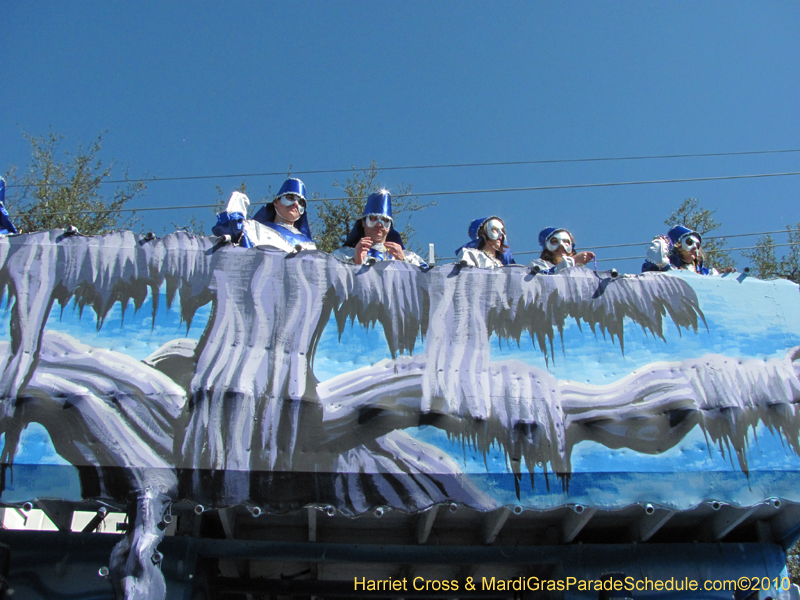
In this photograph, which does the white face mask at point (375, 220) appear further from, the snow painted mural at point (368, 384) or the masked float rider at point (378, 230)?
the snow painted mural at point (368, 384)

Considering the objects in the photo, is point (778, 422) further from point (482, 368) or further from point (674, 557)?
point (482, 368)

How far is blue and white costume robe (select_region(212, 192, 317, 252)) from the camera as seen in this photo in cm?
685

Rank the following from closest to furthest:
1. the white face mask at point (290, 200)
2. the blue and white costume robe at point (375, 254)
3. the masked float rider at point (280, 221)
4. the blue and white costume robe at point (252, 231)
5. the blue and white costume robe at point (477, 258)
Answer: the blue and white costume robe at point (252, 231)
the masked float rider at point (280, 221)
the blue and white costume robe at point (375, 254)
the blue and white costume robe at point (477, 258)
the white face mask at point (290, 200)

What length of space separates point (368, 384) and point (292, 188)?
10.1ft

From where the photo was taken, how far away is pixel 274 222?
8.15 m

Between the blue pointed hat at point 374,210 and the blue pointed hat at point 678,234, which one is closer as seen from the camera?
the blue pointed hat at point 374,210

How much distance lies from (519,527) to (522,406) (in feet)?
4.34

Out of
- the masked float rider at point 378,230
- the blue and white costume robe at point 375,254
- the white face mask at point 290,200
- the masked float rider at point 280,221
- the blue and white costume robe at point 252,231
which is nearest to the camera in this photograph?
the blue and white costume robe at point 252,231

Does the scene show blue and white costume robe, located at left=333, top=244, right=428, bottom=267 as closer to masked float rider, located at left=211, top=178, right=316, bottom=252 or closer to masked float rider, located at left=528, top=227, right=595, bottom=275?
masked float rider, located at left=211, top=178, right=316, bottom=252

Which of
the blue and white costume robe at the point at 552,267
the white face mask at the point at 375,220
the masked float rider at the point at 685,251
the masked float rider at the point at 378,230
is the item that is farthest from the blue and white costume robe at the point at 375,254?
the masked float rider at the point at 685,251

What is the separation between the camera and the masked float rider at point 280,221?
7173 mm

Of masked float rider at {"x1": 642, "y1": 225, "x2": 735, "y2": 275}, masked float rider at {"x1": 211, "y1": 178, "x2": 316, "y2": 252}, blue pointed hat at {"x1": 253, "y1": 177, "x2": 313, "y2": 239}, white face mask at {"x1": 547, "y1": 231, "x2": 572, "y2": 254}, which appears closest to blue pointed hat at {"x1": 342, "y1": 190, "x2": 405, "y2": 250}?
masked float rider at {"x1": 211, "y1": 178, "x2": 316, "y2": 252}

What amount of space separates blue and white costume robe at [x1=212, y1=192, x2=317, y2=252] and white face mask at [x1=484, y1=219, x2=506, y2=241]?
6.55 feet

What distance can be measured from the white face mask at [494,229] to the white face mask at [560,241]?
1.80 feet
